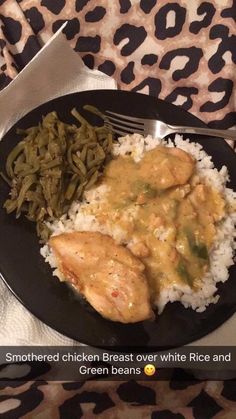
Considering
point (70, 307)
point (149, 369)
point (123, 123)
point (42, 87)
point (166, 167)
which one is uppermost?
point (42, 87)

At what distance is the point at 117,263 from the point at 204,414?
1.98 ft

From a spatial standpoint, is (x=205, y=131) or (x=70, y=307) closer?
(x=70, y=307)

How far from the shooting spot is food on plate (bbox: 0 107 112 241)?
1913 mm

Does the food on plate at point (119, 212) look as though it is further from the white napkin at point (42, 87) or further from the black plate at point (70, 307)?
the white napkin at point (42, 87)

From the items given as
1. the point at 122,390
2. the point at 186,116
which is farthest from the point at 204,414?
the point at 186,116

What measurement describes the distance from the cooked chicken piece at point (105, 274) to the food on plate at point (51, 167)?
0.49ft

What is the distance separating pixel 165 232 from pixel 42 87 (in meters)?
0.82

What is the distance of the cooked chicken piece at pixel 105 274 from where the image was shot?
1.75 meters

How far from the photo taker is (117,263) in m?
1.78

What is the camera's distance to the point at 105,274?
5.86ft

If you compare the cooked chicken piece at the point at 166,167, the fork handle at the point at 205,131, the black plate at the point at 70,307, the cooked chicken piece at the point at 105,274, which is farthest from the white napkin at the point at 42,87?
the cooked chicken piece at the point at 166,167

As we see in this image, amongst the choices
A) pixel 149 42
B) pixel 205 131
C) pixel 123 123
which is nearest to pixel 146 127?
pixel 123 123

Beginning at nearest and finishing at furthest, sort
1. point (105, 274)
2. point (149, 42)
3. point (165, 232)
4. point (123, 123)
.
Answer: point (105, 274), point (165, 232), point (123, 123), point (149, 42)

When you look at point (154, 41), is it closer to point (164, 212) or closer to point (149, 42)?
point (149, 42)
